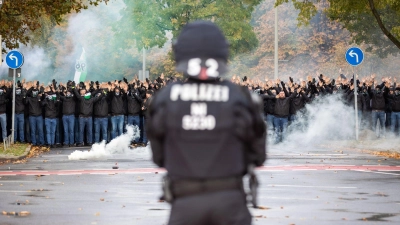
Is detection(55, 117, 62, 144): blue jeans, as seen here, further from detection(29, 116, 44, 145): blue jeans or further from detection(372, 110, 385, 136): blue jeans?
detection(372, 110, 385, 136): blue jeans

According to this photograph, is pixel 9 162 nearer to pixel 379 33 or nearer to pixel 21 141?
pixel 21 141

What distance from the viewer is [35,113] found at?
106 feet

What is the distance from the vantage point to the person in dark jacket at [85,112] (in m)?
32.2

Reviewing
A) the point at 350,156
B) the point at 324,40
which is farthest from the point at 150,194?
the point at 324,40

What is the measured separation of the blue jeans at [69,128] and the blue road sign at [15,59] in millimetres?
3190

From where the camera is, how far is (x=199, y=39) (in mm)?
5738

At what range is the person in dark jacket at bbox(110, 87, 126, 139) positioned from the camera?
108 feet

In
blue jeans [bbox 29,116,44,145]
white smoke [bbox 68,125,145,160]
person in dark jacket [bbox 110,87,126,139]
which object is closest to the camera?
white smoke [bbox 68,125,145,160]

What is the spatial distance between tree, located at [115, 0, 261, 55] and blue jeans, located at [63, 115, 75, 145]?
59.3 feet

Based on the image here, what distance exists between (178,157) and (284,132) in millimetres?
27205

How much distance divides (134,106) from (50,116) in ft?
9.34

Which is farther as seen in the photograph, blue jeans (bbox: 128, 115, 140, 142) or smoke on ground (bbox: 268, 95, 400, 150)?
blue jeans (bbox: 128, 115, 140, 142)

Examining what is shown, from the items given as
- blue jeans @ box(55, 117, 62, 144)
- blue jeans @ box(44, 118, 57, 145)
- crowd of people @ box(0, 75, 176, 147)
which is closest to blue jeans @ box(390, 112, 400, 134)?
crowd of people @ box(0, 75, 176, 147)

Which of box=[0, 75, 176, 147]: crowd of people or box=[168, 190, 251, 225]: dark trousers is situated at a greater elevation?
box=[0, 75, 176, 147]: crowd of people
